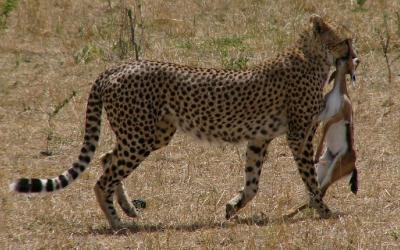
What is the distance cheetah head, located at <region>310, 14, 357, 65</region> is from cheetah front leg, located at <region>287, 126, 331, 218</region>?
1.85 feet

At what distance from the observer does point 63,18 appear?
11.5 meters

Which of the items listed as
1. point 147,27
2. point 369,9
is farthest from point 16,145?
point 369,9

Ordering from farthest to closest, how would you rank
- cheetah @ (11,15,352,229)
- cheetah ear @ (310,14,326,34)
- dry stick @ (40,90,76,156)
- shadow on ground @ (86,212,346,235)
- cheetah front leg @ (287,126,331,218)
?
dry stick @ (40,90,76,156), cheetah ear @ (310,14,326,34), cheetah front leg @ (287,126,331,218), cheetah @ (11,15,352,229), shadow on ground @ (86,212,346,235)

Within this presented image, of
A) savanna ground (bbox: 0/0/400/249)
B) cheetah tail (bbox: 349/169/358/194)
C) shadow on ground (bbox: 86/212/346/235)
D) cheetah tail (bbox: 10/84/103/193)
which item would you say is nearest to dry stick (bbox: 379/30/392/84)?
savanna ground (bbox: 0/0/400/249)

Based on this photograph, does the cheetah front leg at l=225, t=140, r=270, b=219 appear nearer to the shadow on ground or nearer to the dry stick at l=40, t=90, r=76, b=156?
the shadow on ground

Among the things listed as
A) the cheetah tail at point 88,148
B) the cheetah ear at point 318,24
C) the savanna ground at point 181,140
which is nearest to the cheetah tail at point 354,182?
the savanna ground at point 181,140

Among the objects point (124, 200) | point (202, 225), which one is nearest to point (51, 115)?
point (124, 200)

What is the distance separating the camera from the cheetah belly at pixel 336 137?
697cm

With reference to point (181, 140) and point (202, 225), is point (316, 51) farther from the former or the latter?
point (181, 140)

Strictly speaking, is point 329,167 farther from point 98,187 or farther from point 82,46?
point 82,46

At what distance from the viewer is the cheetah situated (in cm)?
663

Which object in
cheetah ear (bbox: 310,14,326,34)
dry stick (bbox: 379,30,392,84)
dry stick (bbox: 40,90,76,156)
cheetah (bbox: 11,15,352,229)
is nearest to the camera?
cheetah (bbox: 11,15,352,229)

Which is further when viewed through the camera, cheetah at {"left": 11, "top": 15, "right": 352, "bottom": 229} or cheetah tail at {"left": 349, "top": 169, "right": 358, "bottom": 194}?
cheetah tail at {"left": 349, "top": 169, "right": 358, "bottom": 194}

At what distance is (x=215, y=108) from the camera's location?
6.81 metres
